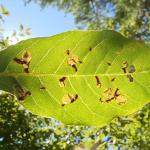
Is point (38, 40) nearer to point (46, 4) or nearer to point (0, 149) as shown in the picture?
point (0, 149)

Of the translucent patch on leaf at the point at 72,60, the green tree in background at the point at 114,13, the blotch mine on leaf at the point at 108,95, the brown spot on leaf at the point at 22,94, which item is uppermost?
the green tree in background at the point at 114,13

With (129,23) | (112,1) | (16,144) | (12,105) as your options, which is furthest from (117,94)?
(112,1)

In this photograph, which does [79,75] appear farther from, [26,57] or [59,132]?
[59,132]

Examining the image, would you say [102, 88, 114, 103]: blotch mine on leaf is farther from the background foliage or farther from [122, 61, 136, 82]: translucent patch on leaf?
the background foliage

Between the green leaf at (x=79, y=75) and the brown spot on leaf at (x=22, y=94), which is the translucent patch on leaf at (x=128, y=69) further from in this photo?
the brown spot on leaf at (x=22, y=94)

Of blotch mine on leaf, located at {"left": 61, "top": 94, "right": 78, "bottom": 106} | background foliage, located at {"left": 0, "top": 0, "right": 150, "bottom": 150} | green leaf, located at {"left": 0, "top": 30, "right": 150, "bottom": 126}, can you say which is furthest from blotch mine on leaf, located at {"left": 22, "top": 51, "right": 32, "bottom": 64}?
background foliage, located at {"left": 0, "top": 0, "right": 150, "bottom": 150}

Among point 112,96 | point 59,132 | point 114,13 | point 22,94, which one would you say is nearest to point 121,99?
point 112,96

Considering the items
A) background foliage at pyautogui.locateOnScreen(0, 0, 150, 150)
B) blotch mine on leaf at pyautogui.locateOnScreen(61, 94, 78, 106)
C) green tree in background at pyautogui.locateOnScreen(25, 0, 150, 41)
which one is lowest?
blotch mine on leaf at pyautogui.locateOnScreen(61, 94, 78, 106)

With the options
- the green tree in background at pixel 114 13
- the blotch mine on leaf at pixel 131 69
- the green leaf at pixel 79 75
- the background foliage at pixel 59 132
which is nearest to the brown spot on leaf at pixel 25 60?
the green leaf at pixel 79 75
